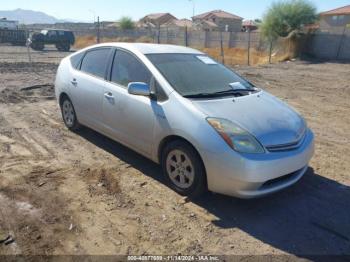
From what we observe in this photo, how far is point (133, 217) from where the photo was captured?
3.48 meters

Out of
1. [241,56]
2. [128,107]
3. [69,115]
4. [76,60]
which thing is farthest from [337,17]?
[128,107]

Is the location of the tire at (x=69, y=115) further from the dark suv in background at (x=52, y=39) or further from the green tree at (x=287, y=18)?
the dark suv in background at (x=52, y=39)

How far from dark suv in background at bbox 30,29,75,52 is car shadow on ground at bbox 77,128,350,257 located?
29.2 meters

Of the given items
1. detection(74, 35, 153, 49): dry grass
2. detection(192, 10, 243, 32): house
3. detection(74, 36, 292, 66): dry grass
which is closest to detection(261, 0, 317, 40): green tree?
detection(74, 36, 292, 66): dry grass

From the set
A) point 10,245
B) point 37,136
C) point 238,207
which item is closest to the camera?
point 10,245

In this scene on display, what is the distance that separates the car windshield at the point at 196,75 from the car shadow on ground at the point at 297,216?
1178 millimetres

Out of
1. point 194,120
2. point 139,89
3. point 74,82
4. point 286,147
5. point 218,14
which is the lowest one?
point 286,147

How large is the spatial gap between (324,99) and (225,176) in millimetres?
7453

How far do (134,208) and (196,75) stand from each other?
1783 mm

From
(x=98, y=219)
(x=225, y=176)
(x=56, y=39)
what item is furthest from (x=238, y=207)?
(x=56, y=39)

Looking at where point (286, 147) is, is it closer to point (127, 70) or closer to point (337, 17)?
point (127, 70)

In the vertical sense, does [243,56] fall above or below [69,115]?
above

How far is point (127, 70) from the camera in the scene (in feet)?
14.9

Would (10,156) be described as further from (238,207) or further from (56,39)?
(56,39)
